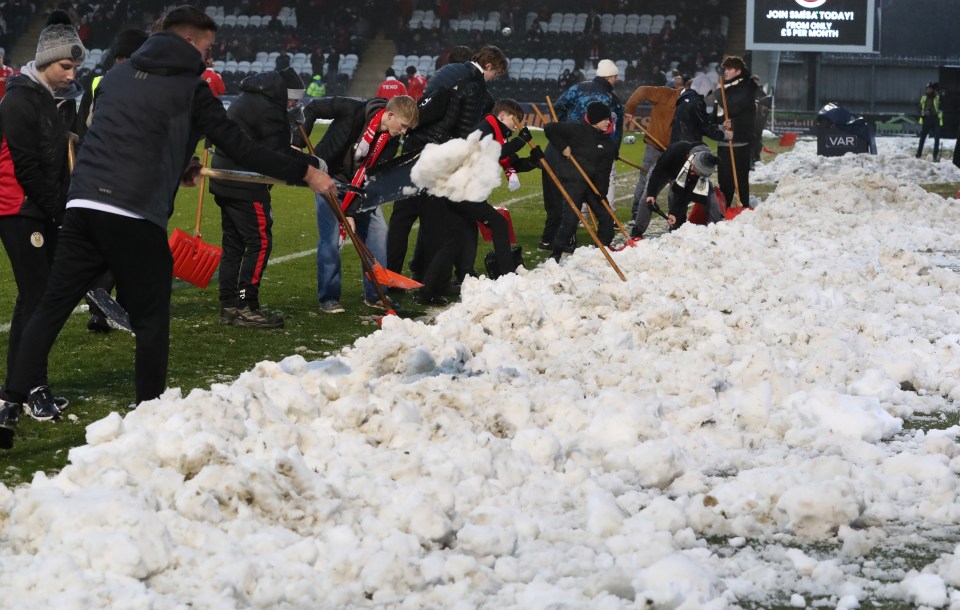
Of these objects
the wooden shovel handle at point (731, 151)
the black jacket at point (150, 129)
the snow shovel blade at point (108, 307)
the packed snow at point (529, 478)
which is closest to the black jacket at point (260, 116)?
the snow shovel blade at point (108, 307)

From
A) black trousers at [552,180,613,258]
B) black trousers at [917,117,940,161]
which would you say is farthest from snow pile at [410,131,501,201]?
black trousers at [917,117,940,161]

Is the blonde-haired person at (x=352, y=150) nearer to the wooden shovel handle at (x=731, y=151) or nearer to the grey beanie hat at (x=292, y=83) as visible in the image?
the grey beanie hat at (x=292, y=83)

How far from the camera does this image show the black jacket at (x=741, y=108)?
15.8 meters

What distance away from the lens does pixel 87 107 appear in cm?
858

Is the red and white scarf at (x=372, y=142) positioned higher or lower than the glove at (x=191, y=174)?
lower

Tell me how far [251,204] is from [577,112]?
5656 millimetres

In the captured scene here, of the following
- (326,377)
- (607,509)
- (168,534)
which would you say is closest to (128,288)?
(326,377)

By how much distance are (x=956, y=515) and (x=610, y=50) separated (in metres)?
38.4

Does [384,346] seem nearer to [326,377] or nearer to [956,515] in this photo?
[326,377]

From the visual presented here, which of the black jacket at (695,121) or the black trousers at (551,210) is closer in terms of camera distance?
the black trousers at (551,210)

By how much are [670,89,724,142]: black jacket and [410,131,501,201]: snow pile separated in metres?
8.17

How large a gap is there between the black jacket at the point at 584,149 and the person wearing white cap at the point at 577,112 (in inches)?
7.4

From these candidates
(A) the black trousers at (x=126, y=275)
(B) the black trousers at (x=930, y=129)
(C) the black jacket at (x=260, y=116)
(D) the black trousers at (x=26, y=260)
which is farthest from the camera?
(B) the black trousers at (x=930, y=129)

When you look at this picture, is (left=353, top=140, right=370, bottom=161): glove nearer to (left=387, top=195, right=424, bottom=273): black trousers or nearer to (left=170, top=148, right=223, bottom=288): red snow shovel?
(left=170, top=148, right=223, bottom=288): red snow shovel
